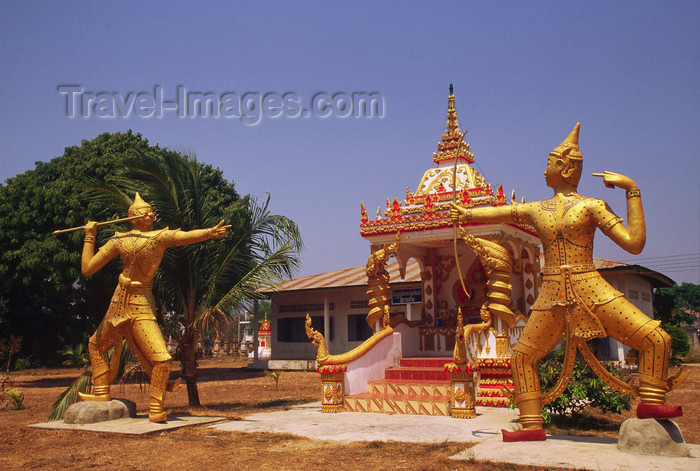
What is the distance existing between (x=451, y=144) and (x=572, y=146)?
18.2 feet

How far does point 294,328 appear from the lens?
76.8 ft

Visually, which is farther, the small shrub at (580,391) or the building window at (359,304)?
the building window at (359,304)

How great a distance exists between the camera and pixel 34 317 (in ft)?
77.7

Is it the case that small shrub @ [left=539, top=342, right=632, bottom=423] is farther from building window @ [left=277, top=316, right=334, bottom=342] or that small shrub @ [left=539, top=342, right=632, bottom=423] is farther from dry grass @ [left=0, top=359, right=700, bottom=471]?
building window @ [left=277, top=316, right=334, bottom=342]

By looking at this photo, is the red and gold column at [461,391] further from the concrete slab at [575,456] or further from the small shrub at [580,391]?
the concrete slab at [575,456]

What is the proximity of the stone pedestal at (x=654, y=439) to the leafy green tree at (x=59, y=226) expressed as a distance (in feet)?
44.2

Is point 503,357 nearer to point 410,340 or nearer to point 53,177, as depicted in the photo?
point 410,340

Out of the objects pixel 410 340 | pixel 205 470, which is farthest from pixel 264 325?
pixel 205 470

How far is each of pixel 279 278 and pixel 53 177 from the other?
40.6 feet

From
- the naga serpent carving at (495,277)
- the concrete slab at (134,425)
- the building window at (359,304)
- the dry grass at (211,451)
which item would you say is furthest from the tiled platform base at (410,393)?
the building window at (359,304)

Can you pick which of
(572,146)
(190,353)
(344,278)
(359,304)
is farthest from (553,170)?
(344,278)

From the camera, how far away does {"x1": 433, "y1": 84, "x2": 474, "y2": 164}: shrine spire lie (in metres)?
11.7

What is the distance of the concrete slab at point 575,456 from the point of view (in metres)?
4.93

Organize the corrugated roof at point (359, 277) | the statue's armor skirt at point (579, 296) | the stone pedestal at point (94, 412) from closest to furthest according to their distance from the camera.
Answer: the statue's armor skirt at point (579, 296)
the stone pedestal at point (94, 412)
the corrugated roof at point (359, 277)
